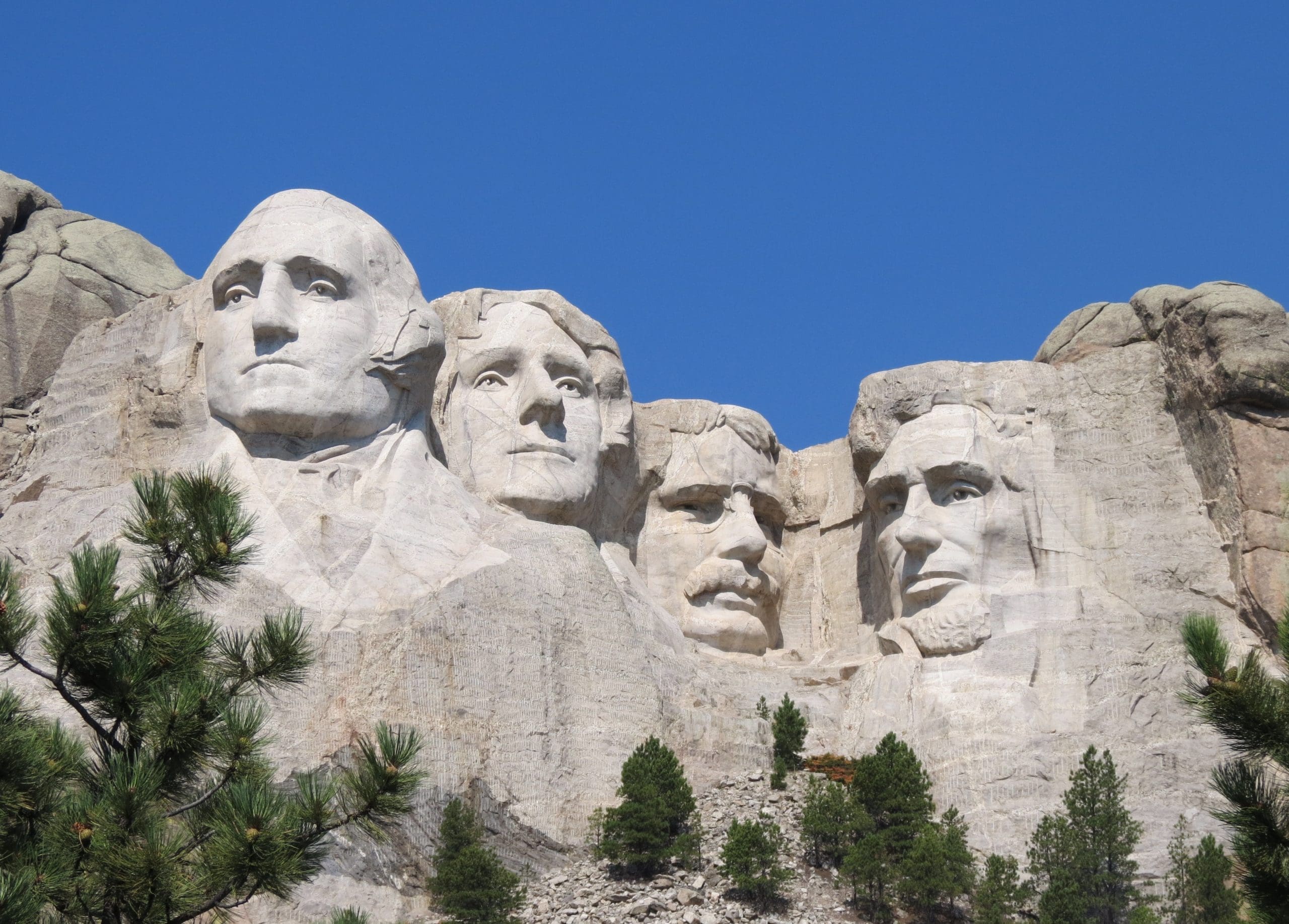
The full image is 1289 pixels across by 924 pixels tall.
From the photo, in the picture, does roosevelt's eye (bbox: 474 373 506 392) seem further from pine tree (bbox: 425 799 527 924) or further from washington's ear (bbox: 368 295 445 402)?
pine tree (bbox: 425 799 527 924)

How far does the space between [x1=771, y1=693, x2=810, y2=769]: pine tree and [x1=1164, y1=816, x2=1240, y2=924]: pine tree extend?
123 inches

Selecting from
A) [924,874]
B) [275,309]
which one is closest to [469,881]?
[924,874]

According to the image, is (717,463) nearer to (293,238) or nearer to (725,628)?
(725,628)

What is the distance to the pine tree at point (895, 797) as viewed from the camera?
19172 mm

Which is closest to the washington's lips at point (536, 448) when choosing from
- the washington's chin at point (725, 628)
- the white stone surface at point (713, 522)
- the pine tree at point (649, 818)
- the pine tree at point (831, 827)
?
the white stone surface at point (713, 522)

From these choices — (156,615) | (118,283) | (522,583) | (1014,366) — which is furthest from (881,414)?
(156,615)

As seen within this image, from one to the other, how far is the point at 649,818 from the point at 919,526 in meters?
A: 4.76

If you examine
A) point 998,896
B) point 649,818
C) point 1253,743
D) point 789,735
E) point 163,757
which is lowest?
point 163,757

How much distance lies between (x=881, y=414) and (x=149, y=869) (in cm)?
1174

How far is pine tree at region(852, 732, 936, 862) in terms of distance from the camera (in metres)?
19.2

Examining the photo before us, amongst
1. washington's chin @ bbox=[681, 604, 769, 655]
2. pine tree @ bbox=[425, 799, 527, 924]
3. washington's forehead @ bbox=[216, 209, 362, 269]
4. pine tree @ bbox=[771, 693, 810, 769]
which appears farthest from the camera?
washington's chin @ bbox=[681, 604, 769, 655]

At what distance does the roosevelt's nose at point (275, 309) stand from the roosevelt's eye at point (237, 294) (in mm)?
128

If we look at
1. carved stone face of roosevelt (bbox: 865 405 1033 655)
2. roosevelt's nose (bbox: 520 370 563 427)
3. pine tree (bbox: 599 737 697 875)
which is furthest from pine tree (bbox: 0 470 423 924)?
carved stone face of roosevelt (bbox: 865 405 1033 655)

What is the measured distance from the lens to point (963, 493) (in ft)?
74.8
